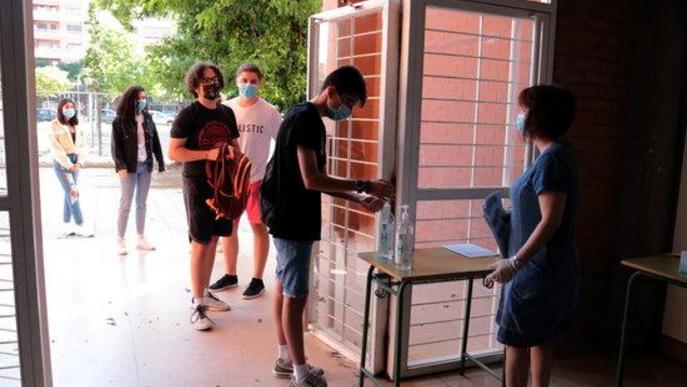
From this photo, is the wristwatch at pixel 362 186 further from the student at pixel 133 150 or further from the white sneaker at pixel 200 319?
the student at pixel 133 150

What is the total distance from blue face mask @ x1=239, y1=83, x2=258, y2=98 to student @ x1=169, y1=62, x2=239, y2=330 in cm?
39

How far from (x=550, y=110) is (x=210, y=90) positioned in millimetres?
2200

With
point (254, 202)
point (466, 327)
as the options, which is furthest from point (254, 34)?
point (466, 327)

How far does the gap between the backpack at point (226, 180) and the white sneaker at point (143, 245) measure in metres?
2.43

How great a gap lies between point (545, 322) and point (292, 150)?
4.29 feet

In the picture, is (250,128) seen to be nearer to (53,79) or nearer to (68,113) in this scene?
(68,113)

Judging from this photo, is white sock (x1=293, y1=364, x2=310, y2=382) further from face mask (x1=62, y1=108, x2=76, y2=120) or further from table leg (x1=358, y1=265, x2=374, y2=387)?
face mask (x1=62, y1=108, x2=76, y2=120)

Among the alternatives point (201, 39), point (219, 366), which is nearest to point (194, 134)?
point (219, 366)

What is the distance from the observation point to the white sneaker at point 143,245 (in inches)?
223

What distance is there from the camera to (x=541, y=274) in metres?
2.17

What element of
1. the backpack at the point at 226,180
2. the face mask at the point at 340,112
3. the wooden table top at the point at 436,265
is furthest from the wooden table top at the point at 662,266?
the backpack at the point at 226,180

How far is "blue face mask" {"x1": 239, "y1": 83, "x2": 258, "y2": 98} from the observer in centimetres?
404

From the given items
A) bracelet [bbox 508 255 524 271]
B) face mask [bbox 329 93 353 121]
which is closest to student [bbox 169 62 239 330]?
face mask [bbox 329 93 353 121]

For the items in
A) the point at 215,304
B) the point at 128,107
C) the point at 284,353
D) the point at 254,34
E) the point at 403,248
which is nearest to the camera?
the point at 403,248
